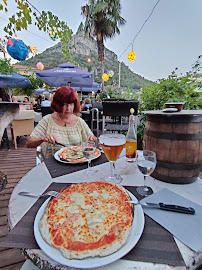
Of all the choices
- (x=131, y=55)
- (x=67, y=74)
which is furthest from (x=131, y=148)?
(x=131, y=55)

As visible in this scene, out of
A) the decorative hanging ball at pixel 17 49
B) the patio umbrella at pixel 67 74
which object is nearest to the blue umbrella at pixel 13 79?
the patio umbrella at pixel 67 74

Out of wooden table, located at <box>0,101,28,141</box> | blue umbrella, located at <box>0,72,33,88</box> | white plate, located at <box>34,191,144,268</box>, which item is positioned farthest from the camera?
blue umbrella, located at <box>0,72,33,88</box>

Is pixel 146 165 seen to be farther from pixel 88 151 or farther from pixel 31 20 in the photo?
pixel 31 20

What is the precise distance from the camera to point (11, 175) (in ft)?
9.23

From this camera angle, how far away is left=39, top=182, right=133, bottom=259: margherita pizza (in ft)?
1.42

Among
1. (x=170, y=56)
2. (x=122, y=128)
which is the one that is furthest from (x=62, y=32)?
(x=170, y=56)

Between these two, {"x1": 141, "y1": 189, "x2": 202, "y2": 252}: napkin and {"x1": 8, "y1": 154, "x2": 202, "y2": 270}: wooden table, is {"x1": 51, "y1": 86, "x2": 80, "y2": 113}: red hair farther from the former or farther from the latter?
{"x1": 141, "y1": 189, "x2": 202, "y2": 252}: napkin

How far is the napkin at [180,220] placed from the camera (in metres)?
0.48

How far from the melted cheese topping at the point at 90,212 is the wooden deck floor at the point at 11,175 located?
112 centimetres

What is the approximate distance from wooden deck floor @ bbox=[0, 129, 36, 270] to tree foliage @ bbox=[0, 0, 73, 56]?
7.23 ft

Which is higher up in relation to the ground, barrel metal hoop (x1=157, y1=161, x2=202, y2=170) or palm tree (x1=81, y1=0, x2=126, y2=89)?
palm tree (x1=81, y1=0, x2=126, y2=89)

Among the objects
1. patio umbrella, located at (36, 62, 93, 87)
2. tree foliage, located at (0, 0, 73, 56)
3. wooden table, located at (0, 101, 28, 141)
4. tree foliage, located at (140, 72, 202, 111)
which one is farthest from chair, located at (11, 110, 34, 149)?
tree foliage, located at (140, 72, 202, 111)

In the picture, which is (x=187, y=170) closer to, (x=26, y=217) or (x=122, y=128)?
(x=26, y=217)

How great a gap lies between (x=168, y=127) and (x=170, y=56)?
21.4ft
